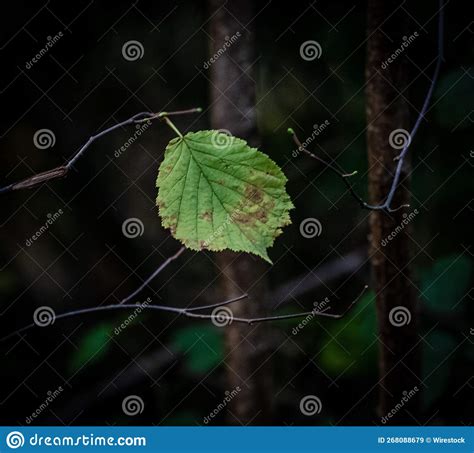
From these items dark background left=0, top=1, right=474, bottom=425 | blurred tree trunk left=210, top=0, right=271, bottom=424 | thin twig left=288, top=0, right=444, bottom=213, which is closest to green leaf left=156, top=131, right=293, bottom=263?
thin twig left=288, top=0, right=444, bottom=213

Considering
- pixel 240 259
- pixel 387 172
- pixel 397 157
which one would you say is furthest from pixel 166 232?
pixel 397 157

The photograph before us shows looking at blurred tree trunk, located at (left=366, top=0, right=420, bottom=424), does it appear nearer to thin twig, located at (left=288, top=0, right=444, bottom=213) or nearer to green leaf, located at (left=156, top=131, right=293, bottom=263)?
thin twig, located at (left=288, top=0, right=444, bottom=213)

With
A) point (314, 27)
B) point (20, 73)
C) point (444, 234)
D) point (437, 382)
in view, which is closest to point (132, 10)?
point (20, 73)

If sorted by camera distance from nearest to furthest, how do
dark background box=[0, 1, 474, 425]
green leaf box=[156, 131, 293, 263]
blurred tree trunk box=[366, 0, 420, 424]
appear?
green leaf box=[156, 131, 293, 263] < blurred tree trunk box=[366, 0, 420, 424] < dark background box=[0, 1, 474, 425]

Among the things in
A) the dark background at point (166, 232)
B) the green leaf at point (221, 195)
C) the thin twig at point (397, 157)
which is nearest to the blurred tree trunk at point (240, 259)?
the dark background at point (166, 232)

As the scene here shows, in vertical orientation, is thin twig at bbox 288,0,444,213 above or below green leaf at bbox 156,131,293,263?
above

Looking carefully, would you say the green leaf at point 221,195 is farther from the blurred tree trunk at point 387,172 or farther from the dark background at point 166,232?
the dark background at point 166,232

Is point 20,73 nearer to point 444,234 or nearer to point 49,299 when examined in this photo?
point 49,299
